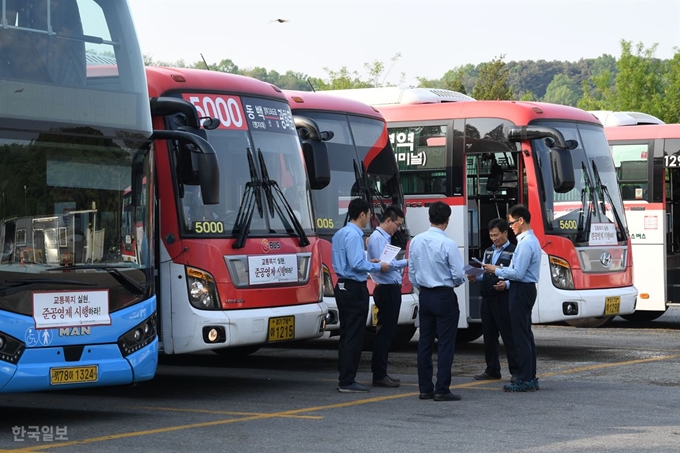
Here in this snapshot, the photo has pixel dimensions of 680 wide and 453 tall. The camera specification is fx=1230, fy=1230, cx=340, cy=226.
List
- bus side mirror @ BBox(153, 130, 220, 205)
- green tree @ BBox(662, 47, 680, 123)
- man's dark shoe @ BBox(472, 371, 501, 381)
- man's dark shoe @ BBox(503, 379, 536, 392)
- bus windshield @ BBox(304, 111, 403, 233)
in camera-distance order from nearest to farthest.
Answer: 1. bus side mirror @ BBox(153, 130, 220, 205)
2. man's dark shoe @ BBox(503, 379, 536, 392)
3. man's dark shoe @ BBox(472, 371, 501, 381)
4. bus windshield @ BBox(304, 111, 403, 233)
5. green tree @ BBox(662, 47, 680, 123)

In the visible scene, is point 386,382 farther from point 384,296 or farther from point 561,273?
point 561,273

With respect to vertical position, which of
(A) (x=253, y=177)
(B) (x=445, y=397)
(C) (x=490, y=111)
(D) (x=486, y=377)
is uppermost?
(C) (x=490, y=111)

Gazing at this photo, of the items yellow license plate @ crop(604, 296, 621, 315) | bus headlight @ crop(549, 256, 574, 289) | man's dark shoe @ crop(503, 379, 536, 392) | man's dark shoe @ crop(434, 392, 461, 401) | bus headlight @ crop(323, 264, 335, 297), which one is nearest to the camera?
man's dark shoe @ crop(434, 392, 461, 401)

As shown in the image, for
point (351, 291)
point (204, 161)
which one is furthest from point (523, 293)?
point (204, 161)

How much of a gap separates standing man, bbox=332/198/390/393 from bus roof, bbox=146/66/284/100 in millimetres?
1657

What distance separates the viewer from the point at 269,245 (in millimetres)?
12055

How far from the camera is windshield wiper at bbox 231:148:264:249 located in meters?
11.9

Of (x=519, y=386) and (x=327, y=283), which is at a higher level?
(x=327, y=283)

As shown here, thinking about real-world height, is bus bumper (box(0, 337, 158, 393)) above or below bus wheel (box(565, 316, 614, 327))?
above

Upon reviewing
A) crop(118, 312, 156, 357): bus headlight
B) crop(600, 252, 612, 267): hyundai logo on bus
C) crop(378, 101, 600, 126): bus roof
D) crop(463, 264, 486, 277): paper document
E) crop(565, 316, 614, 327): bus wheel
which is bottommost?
crop(565, 316, 614, 327): bus wheel

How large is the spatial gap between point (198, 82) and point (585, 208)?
6.28 meters

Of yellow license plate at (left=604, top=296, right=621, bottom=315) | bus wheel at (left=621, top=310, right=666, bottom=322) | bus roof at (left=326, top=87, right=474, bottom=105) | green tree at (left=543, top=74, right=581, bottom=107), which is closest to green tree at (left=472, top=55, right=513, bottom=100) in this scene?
bus wheel at (left=621, top=310, right=666, bottom=322)

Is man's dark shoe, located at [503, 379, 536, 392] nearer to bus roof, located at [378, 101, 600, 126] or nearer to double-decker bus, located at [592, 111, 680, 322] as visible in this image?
bus roof, located at [378, 101, 600, 126]

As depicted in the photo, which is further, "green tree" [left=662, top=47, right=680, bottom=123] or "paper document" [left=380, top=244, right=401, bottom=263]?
"green tree" [left=662, top=47, right=680, bottom=123]
